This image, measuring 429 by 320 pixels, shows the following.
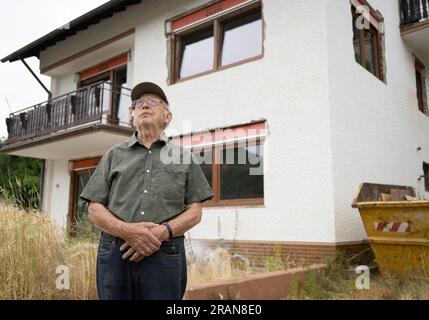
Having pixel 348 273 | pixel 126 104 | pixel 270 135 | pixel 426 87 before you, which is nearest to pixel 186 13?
pixel 126 104

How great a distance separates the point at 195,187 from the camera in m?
2.36

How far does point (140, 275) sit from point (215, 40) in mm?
7089

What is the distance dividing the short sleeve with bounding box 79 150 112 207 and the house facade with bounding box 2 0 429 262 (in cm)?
324

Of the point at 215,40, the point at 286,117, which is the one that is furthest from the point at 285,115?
the point at 215,40

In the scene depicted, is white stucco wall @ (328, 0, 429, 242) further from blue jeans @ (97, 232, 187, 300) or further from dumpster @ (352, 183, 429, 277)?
blue jeans @ (97, 232, 187, 300)

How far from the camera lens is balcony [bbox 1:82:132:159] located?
388 inches

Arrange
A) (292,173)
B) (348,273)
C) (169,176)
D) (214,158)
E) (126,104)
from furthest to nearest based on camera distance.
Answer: (126,104), (214,158), (292,173), (348,273), (169,176)

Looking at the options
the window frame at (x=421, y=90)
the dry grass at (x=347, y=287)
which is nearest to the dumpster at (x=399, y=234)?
the dry grass at (x=347, y=287)

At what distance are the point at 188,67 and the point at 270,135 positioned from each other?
2.98m

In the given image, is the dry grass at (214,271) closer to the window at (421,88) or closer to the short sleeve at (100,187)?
the short sleeve at (100,187)

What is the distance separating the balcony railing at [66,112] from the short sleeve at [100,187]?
7720 millimetres

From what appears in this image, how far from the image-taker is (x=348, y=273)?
578 cm

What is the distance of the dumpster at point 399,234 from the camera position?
5039 mm
